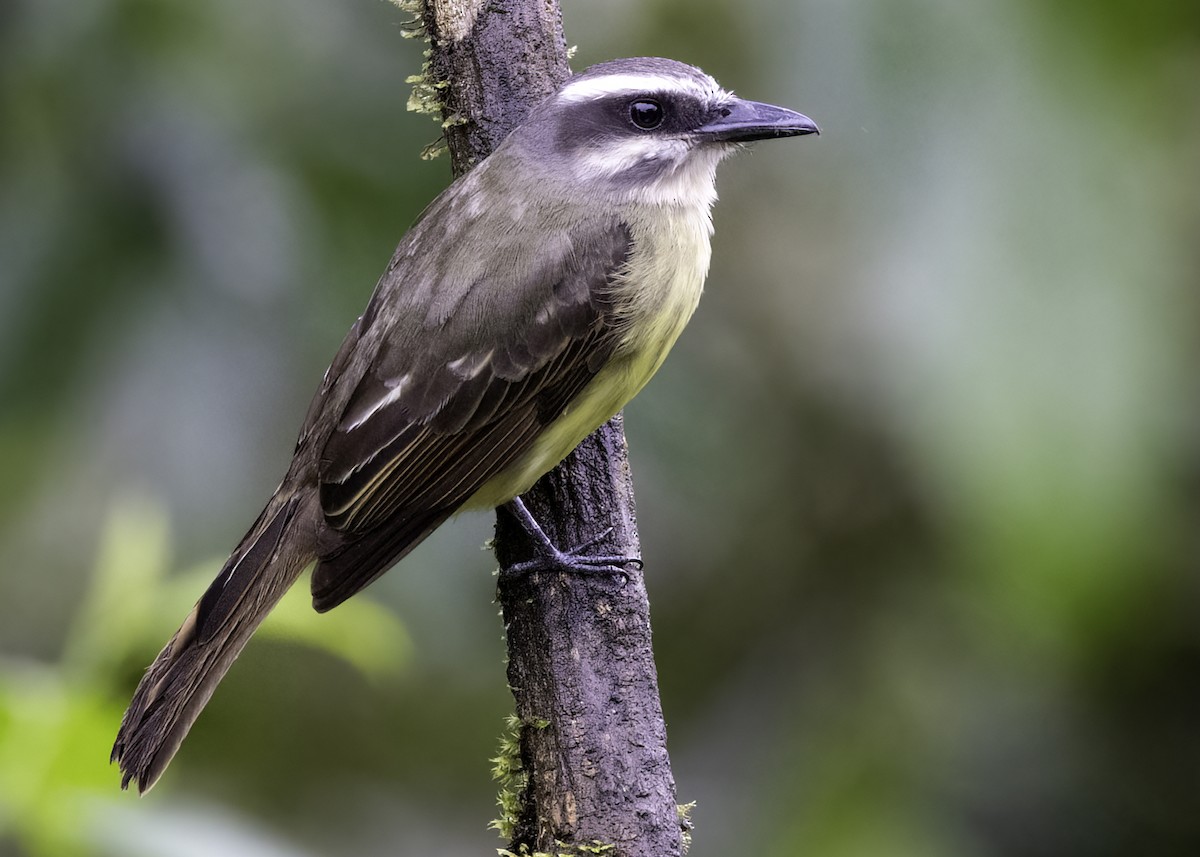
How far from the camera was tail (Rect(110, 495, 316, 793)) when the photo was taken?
2980 millimetres

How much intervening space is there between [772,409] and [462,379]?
1.35 meters

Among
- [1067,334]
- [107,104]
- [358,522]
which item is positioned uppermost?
[107,104]

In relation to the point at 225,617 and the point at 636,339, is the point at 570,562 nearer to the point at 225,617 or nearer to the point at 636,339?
the point at 636,339

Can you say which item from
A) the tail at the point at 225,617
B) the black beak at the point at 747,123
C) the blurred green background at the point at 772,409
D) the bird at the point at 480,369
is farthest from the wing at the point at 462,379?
the black beak at the point at 747,123

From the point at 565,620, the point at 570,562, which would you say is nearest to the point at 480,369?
the point at 570,562

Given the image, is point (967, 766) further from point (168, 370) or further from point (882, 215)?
point (168, 370)

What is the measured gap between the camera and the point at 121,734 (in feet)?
9.09

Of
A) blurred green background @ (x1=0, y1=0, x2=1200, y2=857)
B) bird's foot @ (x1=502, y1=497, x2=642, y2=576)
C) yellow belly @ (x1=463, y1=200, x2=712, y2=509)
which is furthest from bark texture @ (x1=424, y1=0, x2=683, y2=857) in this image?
blurred green background @ (x1=0, y1=0, x2=1200, y2=857)

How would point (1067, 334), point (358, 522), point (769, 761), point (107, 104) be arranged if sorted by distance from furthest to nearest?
point (769, 761) → point (107, 104) → point (1067, 334) → point (358, 522)

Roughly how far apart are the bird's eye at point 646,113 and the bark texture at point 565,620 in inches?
7.8

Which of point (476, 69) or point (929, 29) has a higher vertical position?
point (929, 29)

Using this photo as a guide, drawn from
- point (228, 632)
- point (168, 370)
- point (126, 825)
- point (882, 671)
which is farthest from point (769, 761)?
point (126, 825)

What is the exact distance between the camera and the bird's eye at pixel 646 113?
10.6 ft

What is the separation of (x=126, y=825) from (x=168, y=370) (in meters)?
1.72
